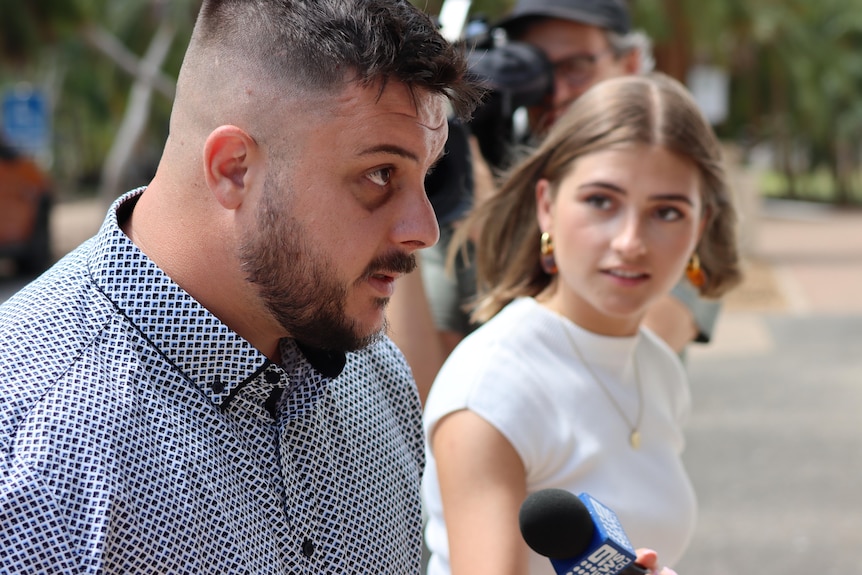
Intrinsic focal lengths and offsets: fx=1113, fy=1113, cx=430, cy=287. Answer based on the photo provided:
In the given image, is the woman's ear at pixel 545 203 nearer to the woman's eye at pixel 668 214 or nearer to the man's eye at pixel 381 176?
the woman's eye at pixel 668 214

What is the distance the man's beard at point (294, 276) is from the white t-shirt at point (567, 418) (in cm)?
78

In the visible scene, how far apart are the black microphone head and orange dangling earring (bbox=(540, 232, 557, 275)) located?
1093mm

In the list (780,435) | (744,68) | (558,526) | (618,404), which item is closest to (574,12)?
(618,404)

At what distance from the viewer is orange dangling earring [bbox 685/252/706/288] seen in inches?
117

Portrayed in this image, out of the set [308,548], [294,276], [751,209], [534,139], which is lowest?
[751,209]

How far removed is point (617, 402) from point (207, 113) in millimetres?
1327

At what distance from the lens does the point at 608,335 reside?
263cm

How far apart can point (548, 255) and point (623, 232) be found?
0.93ft

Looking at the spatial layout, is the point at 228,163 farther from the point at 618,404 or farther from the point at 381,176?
the point at 618,404

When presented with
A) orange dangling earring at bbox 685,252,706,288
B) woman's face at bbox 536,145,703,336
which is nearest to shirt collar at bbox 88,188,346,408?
woman's face at bbox 536,145,703,336

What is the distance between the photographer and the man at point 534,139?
284 centimetres

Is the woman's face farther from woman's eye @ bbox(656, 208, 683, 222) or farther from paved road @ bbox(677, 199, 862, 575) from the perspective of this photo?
paved road @ bbox(677, 199, 862, 575)

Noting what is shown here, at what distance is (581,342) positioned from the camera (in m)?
2.56

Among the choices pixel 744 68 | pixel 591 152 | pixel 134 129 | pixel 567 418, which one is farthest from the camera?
pixel 744 68
